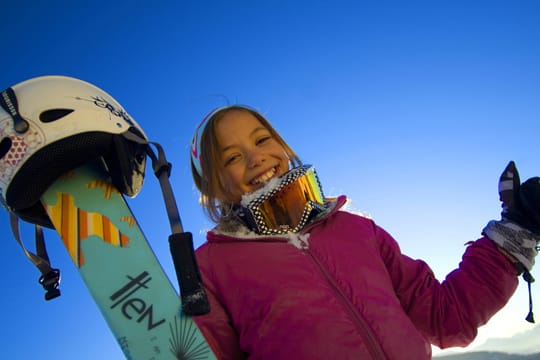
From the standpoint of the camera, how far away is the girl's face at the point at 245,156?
204 cm

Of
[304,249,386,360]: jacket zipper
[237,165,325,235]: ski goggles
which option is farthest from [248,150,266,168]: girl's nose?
[304,249,386,360]: jacket zipper

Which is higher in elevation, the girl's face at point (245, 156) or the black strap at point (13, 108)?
the black strap at point (13, 108)

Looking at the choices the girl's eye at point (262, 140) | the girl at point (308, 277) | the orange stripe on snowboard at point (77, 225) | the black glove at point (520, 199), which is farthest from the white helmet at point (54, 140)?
the black glove at point (520, 199)

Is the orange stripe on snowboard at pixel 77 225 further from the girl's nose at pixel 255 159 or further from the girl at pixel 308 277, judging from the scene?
the girl's nose at pixel 255 159

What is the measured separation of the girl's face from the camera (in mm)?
2037

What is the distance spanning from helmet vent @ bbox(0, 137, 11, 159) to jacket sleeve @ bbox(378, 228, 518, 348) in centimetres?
208

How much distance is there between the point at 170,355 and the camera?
127 centimetres

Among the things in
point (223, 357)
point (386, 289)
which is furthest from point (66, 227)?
point (386, 289)

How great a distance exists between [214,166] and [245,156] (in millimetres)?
223

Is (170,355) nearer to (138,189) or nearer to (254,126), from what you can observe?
(138,189)

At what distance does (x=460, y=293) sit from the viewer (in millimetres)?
1778

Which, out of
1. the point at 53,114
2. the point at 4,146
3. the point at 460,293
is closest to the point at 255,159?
the point at 53,114

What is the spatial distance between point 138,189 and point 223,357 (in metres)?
0.98

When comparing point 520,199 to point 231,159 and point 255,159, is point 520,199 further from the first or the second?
point 231,159
